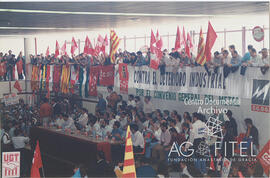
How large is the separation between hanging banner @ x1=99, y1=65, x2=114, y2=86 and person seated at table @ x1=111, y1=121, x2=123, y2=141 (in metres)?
0.97

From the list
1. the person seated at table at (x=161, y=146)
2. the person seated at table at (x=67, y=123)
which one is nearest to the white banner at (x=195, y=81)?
the person seated at table at (x=161, y=146)

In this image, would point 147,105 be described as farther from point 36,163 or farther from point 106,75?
point 36,163

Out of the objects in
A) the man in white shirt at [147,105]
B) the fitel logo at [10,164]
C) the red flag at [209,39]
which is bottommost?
the fitel logo at [10,164]

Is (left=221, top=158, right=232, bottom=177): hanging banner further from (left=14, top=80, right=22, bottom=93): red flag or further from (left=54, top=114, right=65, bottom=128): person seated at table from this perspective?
(left=14, top=80, right=22, bottom=93): red flag

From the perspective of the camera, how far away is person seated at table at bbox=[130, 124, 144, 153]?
5434 millimetres

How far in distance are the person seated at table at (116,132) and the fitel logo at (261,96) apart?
2011 mm

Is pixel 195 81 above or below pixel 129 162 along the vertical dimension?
above

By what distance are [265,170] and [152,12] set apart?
124 inches

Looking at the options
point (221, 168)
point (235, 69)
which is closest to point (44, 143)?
point (221, 168)

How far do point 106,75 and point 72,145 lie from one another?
1.42 meters

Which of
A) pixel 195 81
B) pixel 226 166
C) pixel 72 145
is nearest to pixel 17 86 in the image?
pixel 72 145

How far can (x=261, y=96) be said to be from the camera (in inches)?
208

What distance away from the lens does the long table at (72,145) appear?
18.8 feet

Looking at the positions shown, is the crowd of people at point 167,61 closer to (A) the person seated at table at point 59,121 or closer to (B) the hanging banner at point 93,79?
(B) the hanging banner at point 93,79
